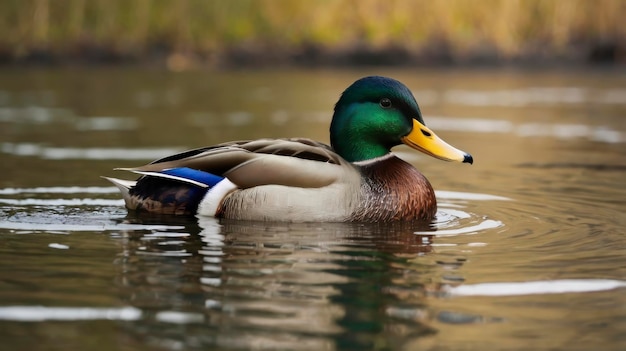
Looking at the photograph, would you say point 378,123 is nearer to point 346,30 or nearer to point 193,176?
point 193,176

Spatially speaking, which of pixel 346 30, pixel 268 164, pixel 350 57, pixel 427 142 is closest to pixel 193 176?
pixel 268 164

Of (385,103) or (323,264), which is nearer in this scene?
(323,264)

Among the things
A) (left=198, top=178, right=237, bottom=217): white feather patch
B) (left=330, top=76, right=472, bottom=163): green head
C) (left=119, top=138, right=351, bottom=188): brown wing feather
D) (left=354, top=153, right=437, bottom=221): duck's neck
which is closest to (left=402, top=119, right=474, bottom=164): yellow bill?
(left=330, top=76, right=472, bottom=163): green head

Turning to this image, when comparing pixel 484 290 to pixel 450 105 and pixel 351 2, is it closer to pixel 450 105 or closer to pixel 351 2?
pixel 450 105

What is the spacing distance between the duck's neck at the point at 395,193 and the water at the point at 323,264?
128 mm

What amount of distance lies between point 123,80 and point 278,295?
61.9ft

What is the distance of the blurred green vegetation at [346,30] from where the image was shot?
2775 cm

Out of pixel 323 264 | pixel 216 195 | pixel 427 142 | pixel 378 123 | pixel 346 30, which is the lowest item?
Result: pixel 323 264

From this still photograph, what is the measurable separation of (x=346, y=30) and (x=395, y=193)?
20615 millimetres

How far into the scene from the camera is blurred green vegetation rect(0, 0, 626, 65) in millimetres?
27750

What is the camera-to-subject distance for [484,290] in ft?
19.1

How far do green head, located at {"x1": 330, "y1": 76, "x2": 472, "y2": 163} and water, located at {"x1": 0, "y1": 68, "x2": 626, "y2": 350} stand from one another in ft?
1.85

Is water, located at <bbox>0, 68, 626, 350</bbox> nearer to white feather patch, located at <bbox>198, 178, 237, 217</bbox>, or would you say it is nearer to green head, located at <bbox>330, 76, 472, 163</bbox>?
white feather patch, located at <bbox>198, 178, 237, 217</bbox>

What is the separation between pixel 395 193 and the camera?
8180 millimetres
